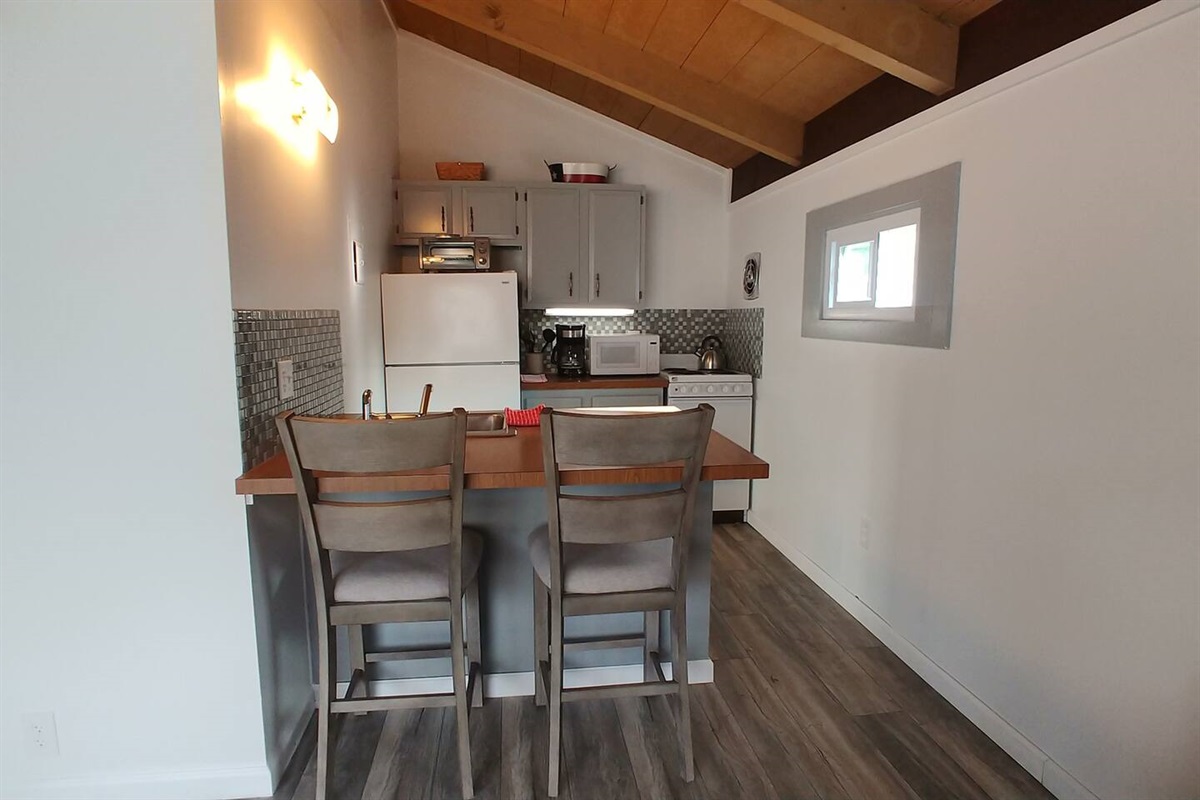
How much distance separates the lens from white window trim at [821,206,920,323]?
2338 mm

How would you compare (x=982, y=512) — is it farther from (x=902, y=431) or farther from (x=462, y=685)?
(x=462, y=685)

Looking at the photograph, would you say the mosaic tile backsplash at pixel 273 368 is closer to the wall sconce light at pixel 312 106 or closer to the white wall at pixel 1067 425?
the wall sconce light at pixel 312 106

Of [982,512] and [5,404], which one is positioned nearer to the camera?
[5,404]


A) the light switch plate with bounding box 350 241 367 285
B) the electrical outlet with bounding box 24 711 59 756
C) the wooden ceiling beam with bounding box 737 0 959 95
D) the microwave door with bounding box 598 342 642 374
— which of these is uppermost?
the wooden ceiling beam with bounding box 737 0 959 95

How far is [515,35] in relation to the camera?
3.07m

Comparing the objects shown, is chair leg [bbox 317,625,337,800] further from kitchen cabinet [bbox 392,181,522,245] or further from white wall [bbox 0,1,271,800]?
kitchen cabinet [bbox 392,181,522,245]

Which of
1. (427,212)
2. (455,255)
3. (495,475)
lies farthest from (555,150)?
(495,475)

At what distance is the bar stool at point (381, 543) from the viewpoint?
1.42 m

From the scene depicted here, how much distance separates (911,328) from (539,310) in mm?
2554

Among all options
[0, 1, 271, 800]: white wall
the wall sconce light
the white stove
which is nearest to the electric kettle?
the white stove

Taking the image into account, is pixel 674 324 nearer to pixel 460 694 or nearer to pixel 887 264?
pixel 887 264

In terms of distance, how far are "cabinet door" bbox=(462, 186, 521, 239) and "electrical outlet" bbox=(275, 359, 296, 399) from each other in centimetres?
223

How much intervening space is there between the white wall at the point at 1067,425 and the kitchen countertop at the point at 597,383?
1.52 m

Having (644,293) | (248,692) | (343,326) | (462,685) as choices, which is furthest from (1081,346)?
(644,293)
